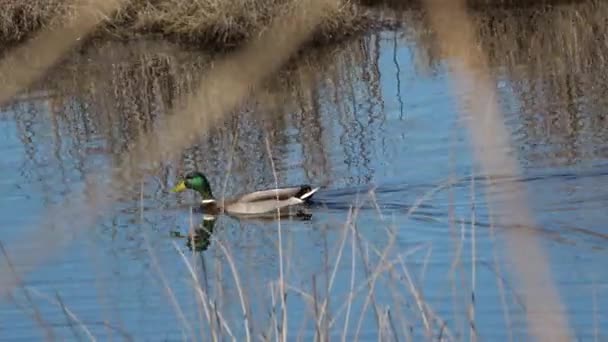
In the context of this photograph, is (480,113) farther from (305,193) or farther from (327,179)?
(327,179)

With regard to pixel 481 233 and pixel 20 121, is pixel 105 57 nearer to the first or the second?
pixel 20 121

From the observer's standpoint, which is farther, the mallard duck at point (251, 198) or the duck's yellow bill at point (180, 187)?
the duck's yellow bill at point (180, 187)

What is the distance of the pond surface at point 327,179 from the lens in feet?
20.2

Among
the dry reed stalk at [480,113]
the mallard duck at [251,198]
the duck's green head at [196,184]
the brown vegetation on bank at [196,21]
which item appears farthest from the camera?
the brown vegetation on bank at [196,21]

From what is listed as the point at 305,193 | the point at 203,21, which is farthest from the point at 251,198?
the point at 203,21

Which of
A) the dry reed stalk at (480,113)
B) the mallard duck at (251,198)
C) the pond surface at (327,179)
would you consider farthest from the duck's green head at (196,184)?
the dry reed stalk at (480,113)

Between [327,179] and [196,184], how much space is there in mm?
919

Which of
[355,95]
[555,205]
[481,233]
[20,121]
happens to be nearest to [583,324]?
[481,233]

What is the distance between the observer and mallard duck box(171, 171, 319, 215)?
30.0 feet

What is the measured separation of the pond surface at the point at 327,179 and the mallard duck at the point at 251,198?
4.0 inches

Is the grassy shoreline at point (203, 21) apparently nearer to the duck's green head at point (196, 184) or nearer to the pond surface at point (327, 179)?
the pond surface at point (327, 179)

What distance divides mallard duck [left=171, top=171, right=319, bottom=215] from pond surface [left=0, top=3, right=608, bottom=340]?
103 millimetres

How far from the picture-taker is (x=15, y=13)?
14766mm

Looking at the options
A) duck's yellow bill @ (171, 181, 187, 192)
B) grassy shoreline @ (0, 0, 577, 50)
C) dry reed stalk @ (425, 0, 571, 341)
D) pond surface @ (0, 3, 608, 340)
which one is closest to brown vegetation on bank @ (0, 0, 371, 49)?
grassy shoreline @ (0, 0, 577, 50)
